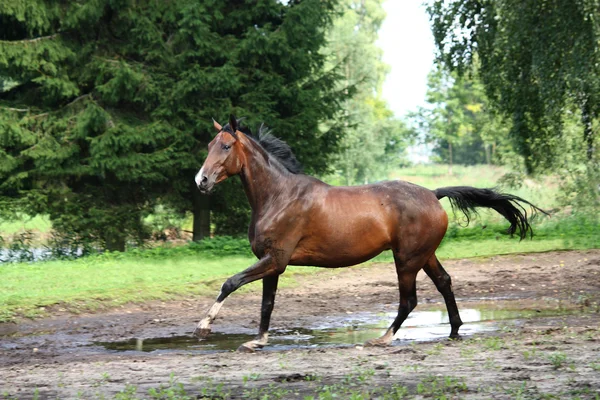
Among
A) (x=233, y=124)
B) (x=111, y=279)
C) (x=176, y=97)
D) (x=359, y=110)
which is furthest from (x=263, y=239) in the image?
(x=359, y=110)

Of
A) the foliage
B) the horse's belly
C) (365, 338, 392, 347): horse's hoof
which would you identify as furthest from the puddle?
the foliage

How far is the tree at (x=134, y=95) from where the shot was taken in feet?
65.5

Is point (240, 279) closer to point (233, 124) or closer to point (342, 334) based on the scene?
point (233, 124)

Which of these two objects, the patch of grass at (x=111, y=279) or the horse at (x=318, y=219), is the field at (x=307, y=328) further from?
the horse at (x=318, y=219)

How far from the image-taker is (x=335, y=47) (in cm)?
5812

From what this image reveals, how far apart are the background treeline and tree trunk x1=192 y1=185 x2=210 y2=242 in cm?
3

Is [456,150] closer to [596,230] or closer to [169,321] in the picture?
[596,230]

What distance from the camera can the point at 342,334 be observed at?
10.4 meters

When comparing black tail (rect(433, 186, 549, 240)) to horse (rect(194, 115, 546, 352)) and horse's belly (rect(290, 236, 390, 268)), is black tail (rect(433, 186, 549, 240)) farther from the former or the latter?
horse's belly (rect(290, 236, 390, 268))

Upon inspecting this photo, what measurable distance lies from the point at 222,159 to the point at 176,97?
11210mm

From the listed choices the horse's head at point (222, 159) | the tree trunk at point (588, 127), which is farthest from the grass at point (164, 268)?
the horse's head at point (222, 159)

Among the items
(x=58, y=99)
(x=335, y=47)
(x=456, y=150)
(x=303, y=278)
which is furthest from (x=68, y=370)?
(x=456, y=150)

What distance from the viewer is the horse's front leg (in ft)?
29.1

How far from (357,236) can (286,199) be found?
3.06 ft
